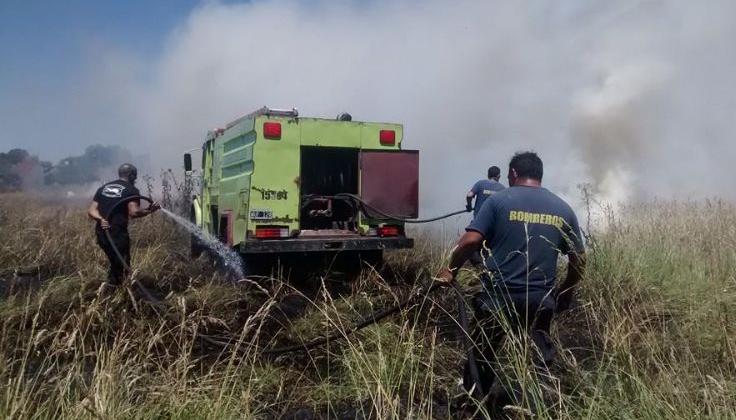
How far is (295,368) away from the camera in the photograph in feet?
15.5

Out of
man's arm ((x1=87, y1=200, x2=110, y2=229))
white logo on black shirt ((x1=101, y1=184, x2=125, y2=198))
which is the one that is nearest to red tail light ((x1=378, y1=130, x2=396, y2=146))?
white logo on black shirt ((x1=101, y1=184, x2=125, y2=198))

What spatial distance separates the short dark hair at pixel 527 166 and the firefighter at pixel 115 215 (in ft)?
14.4

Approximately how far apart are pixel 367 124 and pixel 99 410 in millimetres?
5744

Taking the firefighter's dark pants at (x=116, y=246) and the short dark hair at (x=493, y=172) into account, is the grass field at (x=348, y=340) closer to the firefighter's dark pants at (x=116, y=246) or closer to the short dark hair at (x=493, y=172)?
the firefighter's dark pants at (x=116, y=246)

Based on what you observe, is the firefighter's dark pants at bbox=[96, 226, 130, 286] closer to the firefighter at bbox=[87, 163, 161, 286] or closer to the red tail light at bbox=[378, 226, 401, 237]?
the firefighter at bbox=[87, 163, 161, 286]

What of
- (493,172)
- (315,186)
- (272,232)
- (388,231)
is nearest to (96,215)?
(272,232)

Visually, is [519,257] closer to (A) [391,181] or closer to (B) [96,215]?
(A) [391,181]

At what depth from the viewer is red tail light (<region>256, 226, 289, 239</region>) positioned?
24.6 ft

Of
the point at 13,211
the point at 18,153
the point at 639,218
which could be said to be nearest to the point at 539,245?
the point at 639,218

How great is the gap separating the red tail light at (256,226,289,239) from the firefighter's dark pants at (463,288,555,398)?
405cm

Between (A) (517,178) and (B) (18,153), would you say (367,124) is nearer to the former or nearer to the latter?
(A) (517,178)

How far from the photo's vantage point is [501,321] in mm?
3627

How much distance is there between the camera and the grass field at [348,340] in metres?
3.01

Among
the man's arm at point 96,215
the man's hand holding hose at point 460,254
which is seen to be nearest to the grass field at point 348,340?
the man's hand holding hose at point 460,254
